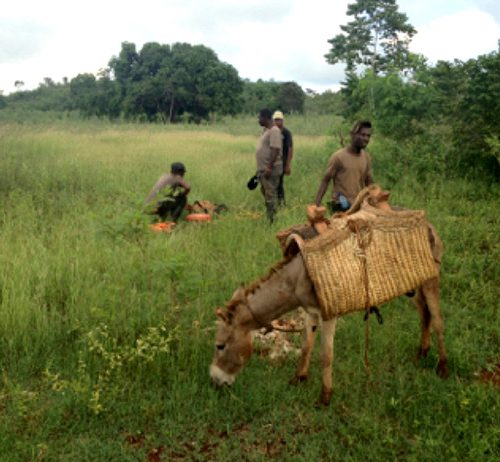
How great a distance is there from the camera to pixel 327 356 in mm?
3088

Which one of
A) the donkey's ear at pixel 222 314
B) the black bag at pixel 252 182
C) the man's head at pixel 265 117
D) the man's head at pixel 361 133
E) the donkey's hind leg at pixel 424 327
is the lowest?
the donkey's hind leg at pixel 424 327

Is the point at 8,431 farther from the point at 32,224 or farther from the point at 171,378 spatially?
the point at 32,224

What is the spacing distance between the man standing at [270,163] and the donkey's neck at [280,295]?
3873 mm

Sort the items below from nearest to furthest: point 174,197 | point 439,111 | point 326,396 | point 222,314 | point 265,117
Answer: point 222,314 → point 326,396 → point 174,197 → point 265,117 → point 439,111

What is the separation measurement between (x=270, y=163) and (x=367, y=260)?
4.30m

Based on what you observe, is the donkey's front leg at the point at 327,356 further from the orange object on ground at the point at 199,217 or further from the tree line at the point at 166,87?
the tree line at the point at 166,87

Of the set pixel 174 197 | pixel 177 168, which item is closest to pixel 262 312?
pixel 174 197

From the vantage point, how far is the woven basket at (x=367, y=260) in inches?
112

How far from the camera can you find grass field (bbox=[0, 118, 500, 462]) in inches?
110

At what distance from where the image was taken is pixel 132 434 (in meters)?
2.89

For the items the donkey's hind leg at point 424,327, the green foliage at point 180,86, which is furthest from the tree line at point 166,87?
the donkey's hind leg at point 424,327

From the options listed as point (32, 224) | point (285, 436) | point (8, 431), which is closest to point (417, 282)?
point (285, 436)

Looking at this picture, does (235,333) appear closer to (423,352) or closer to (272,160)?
(423,352)

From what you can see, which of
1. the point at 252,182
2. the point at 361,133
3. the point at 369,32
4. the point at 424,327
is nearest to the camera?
the point at 424,327
